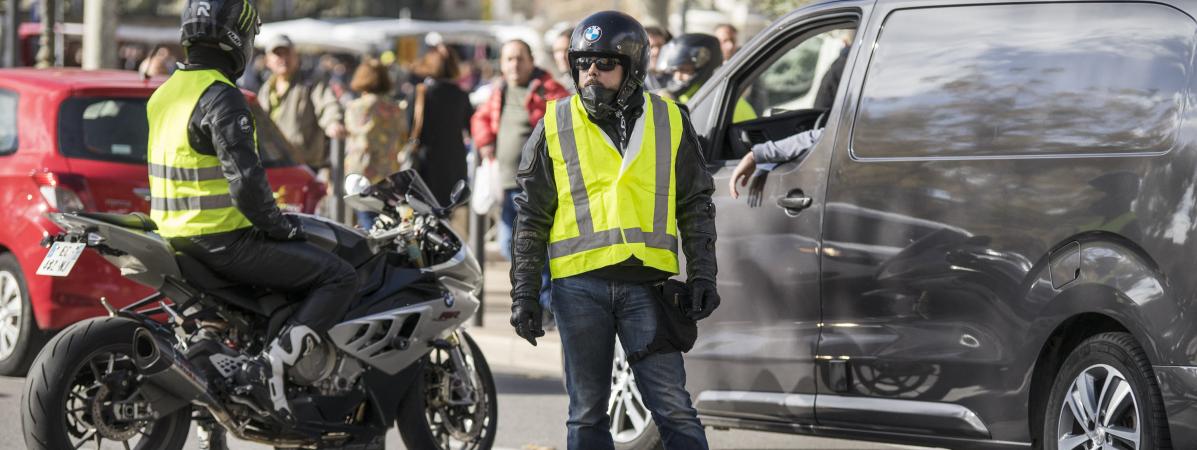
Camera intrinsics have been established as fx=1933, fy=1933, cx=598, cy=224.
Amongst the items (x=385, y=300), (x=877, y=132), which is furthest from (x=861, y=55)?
(x=385, y=300)

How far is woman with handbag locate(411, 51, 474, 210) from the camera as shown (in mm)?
12797

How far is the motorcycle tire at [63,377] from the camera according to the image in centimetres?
580

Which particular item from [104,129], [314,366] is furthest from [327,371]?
[104,129]

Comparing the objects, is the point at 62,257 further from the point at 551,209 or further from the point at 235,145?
Answer: the point at 551,209

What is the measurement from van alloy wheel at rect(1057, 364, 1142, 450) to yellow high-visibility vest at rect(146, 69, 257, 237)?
2756 mm

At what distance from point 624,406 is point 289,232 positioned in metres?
1.50

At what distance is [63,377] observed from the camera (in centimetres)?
581

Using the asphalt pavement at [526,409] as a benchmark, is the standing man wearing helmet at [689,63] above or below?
above

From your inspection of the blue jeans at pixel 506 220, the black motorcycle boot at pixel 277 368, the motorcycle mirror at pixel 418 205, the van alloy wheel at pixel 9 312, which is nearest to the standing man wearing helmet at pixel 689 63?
the blue jeans at pixel 506 220

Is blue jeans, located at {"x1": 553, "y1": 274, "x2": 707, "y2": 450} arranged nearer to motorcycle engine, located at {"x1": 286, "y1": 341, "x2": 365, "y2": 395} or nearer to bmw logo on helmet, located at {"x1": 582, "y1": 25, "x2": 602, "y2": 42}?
bmw logo on helmet, located at {"x1": 582, "y1": 25, "x2": 602, "y2": 42}

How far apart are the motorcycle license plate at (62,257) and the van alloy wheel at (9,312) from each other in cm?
275

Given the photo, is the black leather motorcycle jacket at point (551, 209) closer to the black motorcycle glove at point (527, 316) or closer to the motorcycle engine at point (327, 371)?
the black motorcycle glove at point (527, 316)

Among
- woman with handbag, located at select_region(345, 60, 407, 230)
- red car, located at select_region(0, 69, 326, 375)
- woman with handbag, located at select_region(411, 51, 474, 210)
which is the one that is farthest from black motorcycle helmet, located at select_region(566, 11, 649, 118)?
woman with handbag, located at select_region(345, 60, 407, 230)

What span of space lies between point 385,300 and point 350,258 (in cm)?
21
